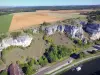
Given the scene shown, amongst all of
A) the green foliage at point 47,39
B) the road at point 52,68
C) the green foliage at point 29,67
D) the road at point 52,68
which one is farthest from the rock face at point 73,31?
the green foliage at point 29,67

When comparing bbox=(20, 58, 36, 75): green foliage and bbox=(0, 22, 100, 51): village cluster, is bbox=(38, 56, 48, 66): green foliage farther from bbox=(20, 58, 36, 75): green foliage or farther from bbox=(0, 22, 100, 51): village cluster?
bbox=(0, 22, 100, 51): village cluster

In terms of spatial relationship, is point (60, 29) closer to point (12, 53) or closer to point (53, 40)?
point (53, 40)

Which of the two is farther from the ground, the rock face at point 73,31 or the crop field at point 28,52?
the rock face at point 73,31

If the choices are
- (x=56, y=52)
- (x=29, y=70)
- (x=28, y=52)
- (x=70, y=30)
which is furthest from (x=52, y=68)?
(x=70, y=30)

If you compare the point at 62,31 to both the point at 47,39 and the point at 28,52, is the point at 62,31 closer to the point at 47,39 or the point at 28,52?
the point at 47,39

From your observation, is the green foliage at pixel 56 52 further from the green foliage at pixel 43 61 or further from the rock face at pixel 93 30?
the rock face at pixel 93 30

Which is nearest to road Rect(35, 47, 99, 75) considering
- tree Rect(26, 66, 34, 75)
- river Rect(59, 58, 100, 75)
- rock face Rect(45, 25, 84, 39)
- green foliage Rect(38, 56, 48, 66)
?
green foliage Rect(38, 56, 48, 66)

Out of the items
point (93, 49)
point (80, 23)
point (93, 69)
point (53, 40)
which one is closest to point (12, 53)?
point (53, 40)
